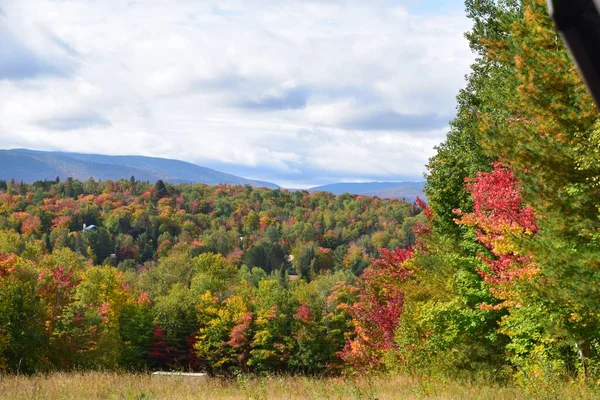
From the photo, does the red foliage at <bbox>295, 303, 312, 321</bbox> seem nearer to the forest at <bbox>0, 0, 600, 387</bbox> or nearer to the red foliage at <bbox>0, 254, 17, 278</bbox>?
the forest at <bbox>0, 0, 600, 387</bbox>

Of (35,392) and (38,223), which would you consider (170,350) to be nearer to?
(35,392)

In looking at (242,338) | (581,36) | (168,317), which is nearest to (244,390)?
(581,36)

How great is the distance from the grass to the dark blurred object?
921cm

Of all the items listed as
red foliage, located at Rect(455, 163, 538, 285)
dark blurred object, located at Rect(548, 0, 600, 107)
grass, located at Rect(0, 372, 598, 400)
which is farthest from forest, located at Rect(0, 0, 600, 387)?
dark blurred object, located at Rect(548, 0, 600, 107)

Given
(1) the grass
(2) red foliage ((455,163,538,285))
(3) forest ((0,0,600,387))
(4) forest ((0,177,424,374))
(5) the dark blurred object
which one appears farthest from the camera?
(4) forest ((0,177,424,374))

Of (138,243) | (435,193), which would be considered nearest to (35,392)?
(435,193)

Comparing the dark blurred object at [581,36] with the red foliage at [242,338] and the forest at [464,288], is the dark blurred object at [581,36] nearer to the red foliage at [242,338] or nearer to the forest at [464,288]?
the forest at [464,288]

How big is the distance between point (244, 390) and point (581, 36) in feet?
37.0

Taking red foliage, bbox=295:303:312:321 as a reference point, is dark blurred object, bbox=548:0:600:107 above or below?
above

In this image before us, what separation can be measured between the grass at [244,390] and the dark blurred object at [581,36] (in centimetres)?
921

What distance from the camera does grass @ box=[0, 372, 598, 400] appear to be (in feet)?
36.2

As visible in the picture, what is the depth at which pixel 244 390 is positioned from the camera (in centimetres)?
1154

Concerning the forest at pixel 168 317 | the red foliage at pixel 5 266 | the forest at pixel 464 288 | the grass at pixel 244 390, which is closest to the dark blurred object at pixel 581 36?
the grass at pixel 244 390

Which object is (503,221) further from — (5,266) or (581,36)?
(5,266)
